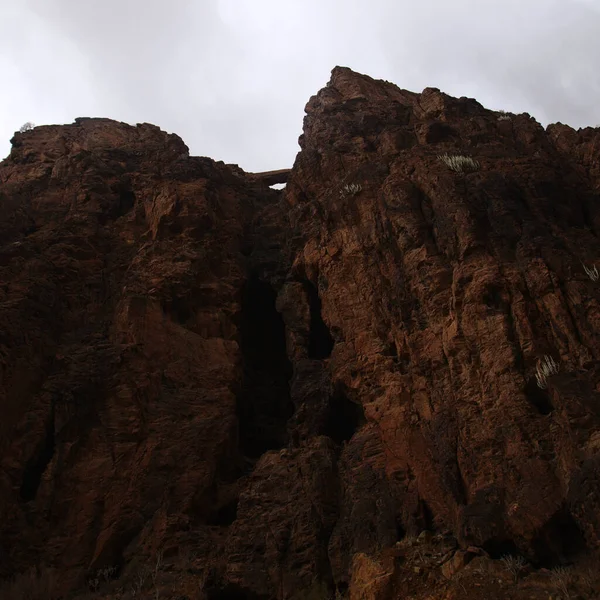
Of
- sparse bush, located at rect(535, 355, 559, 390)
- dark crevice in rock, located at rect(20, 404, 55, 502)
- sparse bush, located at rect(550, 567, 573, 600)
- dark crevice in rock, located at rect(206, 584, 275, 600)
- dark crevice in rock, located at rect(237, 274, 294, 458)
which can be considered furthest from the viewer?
dark crevice in rock, located at rect(237, 274, 294, 458)

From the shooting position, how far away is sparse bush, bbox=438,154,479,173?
1638 cm

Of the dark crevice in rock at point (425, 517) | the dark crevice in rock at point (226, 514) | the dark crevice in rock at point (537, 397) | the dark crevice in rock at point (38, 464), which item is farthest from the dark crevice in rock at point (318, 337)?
the dark crevice in rock at point (537, 397)

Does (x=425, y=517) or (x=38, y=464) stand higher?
(x=38, y=464)

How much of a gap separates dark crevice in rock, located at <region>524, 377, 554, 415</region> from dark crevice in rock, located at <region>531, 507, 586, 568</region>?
2.16 m

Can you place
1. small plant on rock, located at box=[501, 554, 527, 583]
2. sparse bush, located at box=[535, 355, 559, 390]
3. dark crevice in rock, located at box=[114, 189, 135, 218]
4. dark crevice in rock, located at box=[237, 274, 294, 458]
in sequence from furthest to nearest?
dark crevice in rock, located at box=[114, 189, 135, 218]
dark crevice in rock, located at box=[237, 274, 294, 458]
sparse bush, located at box=[535, 355, 559, 390]
small plant on rock, located at box=[501, 554, 527, 583]

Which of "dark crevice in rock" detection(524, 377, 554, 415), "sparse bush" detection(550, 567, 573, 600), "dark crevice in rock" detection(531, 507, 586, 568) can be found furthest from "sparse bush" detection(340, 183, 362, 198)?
"sparse bush" detection(550, 567, 573, 600)

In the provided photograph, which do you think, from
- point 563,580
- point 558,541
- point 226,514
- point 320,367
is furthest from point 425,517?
point 320,367

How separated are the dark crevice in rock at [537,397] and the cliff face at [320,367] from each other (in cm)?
5

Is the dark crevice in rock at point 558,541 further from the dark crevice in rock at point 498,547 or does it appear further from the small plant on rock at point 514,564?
the dark crevice in rock at point 498,547

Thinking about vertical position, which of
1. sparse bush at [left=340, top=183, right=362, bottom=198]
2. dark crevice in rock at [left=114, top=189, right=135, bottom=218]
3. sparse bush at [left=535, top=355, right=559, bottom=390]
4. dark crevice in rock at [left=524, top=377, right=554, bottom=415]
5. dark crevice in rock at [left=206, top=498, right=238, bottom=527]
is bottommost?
dark crevice in rock at [left=206, top=498, right=238, bottom=527]

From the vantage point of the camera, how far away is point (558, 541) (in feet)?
31.0

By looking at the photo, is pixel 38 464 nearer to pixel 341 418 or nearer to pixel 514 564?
pixel 341 418

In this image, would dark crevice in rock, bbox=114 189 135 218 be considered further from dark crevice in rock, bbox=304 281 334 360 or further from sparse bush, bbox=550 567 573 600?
sparse bush, bbox=550 567 573 600

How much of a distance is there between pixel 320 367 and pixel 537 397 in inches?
246
